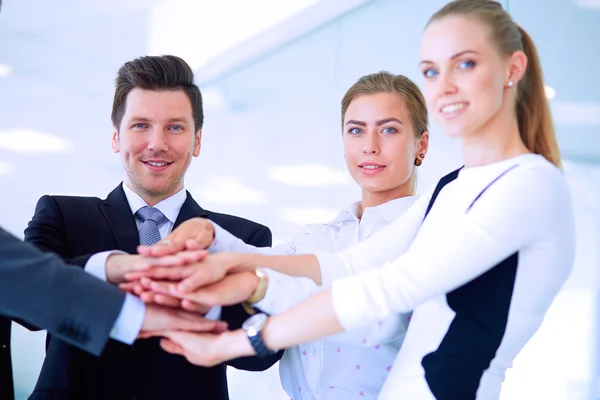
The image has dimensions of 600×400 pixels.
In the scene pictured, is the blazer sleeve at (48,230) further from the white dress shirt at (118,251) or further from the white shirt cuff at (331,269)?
the white shirt cuff at (331,269)

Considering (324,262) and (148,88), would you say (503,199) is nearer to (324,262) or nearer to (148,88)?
(324,262)

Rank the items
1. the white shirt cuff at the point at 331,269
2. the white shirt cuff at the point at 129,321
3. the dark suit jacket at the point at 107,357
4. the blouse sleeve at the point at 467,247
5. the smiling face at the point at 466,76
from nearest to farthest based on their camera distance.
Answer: the blouse sleeve at the point at 467,247, the smiling face at the point at 466,76, the white shirt cuff at the point at 129,321, the white shirt cuff at the point at 331,269, the dark suit jacket at the point at 107,357

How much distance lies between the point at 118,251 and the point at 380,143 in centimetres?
87

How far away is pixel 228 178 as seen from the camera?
230 inches

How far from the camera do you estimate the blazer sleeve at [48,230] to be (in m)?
1.89

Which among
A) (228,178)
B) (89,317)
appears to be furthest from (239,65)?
(89,317)

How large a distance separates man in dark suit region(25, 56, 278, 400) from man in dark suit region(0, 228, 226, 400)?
0.17m

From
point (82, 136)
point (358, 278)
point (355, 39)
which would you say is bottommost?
point (358, 278)

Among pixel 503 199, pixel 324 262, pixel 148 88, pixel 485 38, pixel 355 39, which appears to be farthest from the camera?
pixel 355 39

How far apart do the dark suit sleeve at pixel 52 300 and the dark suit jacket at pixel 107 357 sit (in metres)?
0.24

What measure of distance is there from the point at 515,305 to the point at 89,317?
3.03 ft

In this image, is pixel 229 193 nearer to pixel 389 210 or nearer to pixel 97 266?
pixel 389 210

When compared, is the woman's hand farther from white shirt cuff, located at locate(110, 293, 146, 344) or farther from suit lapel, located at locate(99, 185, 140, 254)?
suit lapel, located at locate(99, 185, 140, 254)

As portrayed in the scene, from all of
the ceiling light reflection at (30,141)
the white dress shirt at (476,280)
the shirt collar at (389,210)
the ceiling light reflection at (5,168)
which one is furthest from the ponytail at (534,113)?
the ceiling light reflection at (5,168)
